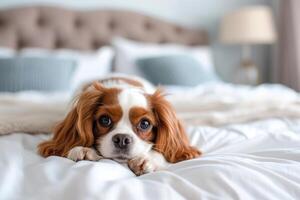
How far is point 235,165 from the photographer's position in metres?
0.82

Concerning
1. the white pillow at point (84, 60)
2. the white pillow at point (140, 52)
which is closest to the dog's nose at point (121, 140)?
the white pillow at point (84, 60)

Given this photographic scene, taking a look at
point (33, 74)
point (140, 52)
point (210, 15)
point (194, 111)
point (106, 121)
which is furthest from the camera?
point (210, 15)

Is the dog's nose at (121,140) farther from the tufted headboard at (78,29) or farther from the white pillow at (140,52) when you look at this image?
the tufted headboard at (78,29)

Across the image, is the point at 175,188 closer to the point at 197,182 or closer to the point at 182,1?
the point at 197,182

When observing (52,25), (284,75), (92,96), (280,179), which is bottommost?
(284,75)

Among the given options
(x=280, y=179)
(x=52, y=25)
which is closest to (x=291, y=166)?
(x=280, y=179)

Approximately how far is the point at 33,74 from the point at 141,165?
1.39 meters

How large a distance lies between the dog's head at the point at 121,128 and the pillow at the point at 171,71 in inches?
57.0

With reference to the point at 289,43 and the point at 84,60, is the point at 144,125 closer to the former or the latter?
the point at 84,60

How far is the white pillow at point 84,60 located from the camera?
2.40 metres

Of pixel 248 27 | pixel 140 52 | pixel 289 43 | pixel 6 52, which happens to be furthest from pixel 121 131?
pixel 289 43

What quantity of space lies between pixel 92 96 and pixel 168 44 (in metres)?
2.20

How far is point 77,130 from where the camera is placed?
3.36 ft

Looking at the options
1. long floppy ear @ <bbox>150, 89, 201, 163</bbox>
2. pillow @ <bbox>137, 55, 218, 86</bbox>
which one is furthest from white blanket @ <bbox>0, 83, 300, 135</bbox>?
pillow @ <bbox>137, 55, 218, 86</bbox>
